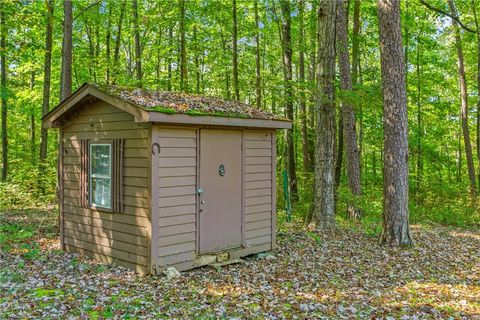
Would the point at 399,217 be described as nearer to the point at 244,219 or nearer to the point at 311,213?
Result: the point at 311,213

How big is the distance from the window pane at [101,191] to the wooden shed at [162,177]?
18 mm

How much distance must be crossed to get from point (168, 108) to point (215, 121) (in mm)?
915

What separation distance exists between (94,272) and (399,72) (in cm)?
705

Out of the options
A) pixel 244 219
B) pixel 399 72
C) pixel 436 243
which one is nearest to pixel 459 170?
pixel 436 243

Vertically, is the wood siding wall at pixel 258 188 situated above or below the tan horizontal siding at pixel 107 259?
above

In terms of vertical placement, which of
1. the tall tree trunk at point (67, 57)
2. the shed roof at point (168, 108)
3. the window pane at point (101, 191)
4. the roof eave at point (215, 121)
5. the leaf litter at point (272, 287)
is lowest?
the leaf litter at point (272, 287)

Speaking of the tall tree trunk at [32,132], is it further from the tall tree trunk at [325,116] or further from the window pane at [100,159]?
the tall tree trunk at [325,116]

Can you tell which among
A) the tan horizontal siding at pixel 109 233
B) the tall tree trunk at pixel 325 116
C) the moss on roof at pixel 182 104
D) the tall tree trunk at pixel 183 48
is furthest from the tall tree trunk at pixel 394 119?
the tall tree trunk at pixel 183 48

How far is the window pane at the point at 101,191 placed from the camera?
7.36 m

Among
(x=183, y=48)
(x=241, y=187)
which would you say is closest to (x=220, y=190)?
(x=241, y=187)

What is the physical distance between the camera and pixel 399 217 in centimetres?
864

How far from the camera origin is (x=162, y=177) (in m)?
6.60

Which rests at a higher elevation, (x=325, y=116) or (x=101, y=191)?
(x=325, y=116)

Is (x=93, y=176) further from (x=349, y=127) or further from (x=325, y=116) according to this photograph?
(x=349, y=127)
